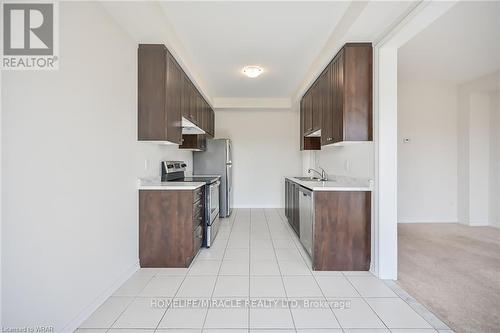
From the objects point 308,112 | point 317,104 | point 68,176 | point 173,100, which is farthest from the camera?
point 308,112

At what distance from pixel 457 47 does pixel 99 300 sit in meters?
4.82

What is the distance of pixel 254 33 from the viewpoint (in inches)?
110

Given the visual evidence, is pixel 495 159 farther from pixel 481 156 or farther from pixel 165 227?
pixel 165 227

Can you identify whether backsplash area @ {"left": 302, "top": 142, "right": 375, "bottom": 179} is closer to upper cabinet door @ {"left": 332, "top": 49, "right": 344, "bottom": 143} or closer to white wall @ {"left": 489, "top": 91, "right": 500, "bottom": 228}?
upper cabinet door @ {"left": 332, "top": 49, "right": 344, "bottom": 143}

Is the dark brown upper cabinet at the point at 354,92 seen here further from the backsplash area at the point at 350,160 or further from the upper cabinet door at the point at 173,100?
the upper cabinet door at the point at 173,100

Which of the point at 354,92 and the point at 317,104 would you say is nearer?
the point at 354,92

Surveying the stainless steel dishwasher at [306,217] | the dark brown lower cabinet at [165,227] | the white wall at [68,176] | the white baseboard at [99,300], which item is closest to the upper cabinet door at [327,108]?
the stainless steel dishwasher at [306,217]

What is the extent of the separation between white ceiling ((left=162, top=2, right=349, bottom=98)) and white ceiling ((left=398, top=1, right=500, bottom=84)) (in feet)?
3.95

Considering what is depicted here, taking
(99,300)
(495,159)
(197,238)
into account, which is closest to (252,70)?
(197,238)

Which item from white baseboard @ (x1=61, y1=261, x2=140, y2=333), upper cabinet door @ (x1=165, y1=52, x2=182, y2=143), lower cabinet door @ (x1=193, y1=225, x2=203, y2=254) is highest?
upper cabinet door @ (x1=165, y1=52, x2=182, y2=143)

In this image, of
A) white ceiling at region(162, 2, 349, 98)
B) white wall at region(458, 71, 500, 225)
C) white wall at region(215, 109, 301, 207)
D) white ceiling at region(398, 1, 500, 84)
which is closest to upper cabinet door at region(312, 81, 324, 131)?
white ceiling at region(162, 2, 349, 98)

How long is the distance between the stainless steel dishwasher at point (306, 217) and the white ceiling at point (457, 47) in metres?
2.29

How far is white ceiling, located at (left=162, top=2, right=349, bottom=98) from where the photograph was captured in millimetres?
2340

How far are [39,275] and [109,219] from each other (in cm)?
71
